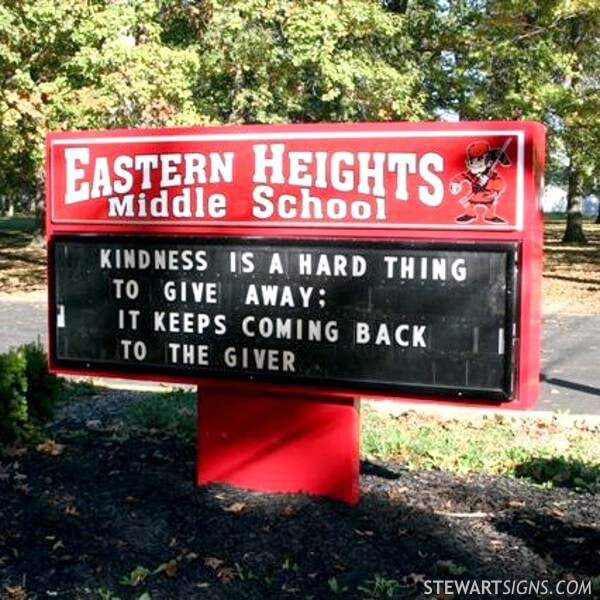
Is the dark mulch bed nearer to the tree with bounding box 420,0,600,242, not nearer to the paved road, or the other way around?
the paved road

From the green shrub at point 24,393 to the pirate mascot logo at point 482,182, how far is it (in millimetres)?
3348

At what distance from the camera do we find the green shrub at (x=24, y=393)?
6539 millimetres

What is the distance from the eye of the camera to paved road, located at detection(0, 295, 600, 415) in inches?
385

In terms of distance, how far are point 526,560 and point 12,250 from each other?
33006 millimetres

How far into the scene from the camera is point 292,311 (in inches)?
213

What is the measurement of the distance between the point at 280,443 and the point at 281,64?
17065 millimetres

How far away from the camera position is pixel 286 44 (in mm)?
22188

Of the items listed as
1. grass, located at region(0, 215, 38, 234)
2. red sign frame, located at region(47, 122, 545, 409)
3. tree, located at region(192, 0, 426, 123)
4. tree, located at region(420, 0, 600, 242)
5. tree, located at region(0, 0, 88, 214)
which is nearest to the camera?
red sign frame, located at region(47, 122, 545, 409)

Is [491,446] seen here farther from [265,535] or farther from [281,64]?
[281,64]

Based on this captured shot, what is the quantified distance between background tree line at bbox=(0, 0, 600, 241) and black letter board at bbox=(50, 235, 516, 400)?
1146 cm

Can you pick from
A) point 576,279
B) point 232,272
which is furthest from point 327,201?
point 576,279

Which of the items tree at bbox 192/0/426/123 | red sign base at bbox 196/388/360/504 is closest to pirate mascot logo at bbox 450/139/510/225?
red sign base at bbox 196/388/360/504

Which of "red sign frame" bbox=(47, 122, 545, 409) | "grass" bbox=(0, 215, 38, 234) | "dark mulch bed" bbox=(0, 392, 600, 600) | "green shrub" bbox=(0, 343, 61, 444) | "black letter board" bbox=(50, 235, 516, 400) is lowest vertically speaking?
"grass" bbox=(0, 215, 38, 234)

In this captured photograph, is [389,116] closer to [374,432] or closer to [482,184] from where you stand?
[374,432]
